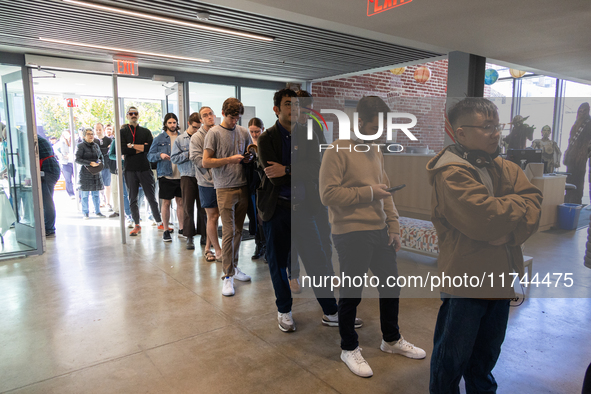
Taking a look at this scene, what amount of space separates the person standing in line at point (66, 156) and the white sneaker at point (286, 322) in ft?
26.8

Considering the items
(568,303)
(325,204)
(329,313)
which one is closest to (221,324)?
(329,313)

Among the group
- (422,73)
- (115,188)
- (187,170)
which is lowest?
(115,188)

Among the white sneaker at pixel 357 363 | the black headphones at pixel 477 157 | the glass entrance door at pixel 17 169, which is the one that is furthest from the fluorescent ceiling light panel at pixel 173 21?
the white sneaker at pixel 357 363

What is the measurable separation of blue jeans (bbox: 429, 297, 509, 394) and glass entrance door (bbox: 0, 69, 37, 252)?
5.03 meters

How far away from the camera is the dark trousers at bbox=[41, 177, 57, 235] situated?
Answer: 5559 mm

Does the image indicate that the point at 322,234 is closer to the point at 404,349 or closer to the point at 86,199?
the point at 404,349

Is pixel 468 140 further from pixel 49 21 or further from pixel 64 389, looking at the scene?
pixel 49 21

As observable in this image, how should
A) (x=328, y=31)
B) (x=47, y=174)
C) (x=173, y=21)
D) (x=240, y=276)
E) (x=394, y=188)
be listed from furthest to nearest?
1. (x=47, y=174)
2. (x=328, y=31)
3. (x=240, y=276)
4. (x=173, y=21)
5. (x=394, y=188)

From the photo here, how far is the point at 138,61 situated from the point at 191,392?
4721 mm

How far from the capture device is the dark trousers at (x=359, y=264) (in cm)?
216

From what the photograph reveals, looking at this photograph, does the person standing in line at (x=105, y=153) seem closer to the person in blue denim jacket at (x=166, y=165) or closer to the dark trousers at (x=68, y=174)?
the dark trousers at (x=68, y=174)

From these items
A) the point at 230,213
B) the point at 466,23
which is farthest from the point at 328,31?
the point at 230,213

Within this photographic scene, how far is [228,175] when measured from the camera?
136 inches

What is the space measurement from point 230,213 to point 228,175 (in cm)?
34
